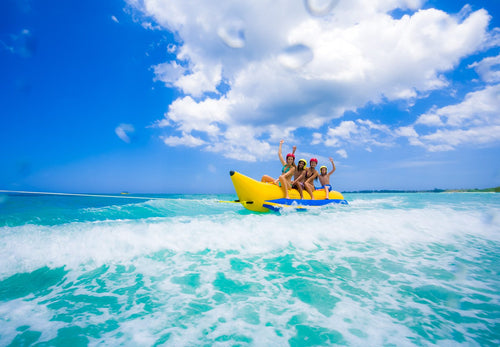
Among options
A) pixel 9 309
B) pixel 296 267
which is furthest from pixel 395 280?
pixel 9 309

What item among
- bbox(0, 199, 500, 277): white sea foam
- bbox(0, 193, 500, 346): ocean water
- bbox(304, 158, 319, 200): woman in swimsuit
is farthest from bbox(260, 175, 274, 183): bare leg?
bbox(0, 193, 500, 346): ocean water

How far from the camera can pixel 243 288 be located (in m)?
2.64

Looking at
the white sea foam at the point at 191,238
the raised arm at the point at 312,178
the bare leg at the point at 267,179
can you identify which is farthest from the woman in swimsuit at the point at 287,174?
the white sea foam at the point at 191,238

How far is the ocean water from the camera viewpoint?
1.88 metres

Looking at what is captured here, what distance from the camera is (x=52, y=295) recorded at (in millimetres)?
2541

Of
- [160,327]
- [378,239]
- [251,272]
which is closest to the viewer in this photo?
[160,327]

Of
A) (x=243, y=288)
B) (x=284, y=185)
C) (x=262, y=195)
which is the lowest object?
(x=243, y=288)

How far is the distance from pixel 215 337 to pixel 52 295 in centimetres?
203

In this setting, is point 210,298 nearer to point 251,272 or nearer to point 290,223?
point 251,272

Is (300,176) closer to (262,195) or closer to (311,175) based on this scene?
(311,175)

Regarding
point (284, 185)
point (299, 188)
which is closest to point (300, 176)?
point (299, 188)

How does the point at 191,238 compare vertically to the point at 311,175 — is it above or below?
below

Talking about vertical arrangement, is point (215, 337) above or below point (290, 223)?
below

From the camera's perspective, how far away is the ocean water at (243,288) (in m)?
1.88
